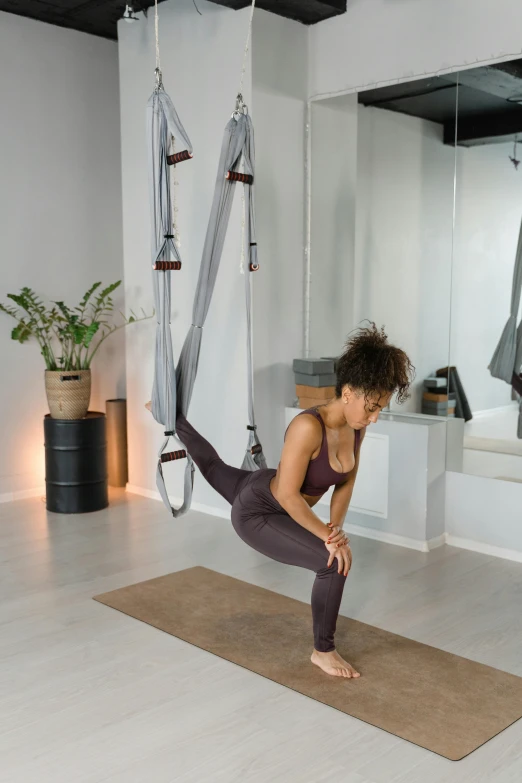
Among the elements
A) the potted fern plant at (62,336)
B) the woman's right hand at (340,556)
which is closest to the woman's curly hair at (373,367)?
the woman's right hand at (340,556)

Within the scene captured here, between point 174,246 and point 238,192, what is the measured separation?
4.03 ft

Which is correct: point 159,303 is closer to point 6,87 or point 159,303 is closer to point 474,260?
point 474,260

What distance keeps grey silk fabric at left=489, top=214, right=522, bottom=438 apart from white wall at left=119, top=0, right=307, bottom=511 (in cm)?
120

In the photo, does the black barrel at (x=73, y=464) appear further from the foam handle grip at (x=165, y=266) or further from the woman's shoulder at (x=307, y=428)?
the woman's shoulder at (x=307, y=428)

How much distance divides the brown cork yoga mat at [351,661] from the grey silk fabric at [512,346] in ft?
→ 4.88

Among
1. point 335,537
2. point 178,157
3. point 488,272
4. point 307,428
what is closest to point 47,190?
point 178,157

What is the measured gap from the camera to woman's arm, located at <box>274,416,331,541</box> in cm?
273

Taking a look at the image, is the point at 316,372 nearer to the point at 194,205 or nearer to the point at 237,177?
the point at 194,205

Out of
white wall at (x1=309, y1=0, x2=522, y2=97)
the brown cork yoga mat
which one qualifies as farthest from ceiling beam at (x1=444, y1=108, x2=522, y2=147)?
the brown cork yoga mat

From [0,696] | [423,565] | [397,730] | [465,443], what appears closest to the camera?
[397,730]

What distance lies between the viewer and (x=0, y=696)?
8.52 ft

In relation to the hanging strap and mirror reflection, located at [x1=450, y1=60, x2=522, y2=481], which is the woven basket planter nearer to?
the hanging strap

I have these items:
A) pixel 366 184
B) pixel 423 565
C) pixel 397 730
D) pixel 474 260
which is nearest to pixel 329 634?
pixel 397 730

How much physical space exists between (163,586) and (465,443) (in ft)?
5.54
